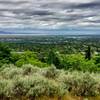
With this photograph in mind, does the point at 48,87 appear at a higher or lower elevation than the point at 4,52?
higher

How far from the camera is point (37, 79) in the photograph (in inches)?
327

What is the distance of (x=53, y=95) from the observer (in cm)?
815

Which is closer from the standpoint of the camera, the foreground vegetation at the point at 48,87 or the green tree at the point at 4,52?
the foreground vegetation at the point at 48,87

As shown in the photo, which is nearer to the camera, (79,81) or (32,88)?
(32,88)

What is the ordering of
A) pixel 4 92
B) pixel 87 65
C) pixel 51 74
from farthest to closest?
pixel 87 65 → pixel 51 74 → pixel 4 92

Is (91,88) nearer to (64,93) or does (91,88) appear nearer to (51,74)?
(64,93)

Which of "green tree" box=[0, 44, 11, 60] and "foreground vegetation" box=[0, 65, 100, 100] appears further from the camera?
"green tree" box=[0, 44, 11, 60]

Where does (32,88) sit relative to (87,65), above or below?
above

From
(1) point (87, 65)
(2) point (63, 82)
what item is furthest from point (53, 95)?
(1) point (87, 65)

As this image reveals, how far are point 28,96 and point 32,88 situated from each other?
239mm

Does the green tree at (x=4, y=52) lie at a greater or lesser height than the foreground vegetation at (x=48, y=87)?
lesser

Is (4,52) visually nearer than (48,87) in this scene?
No

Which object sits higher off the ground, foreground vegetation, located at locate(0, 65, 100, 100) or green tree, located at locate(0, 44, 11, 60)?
foreground vegetation, located at locate(0, 65, 100, 100)

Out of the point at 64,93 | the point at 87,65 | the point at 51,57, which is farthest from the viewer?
the point at 51,57
